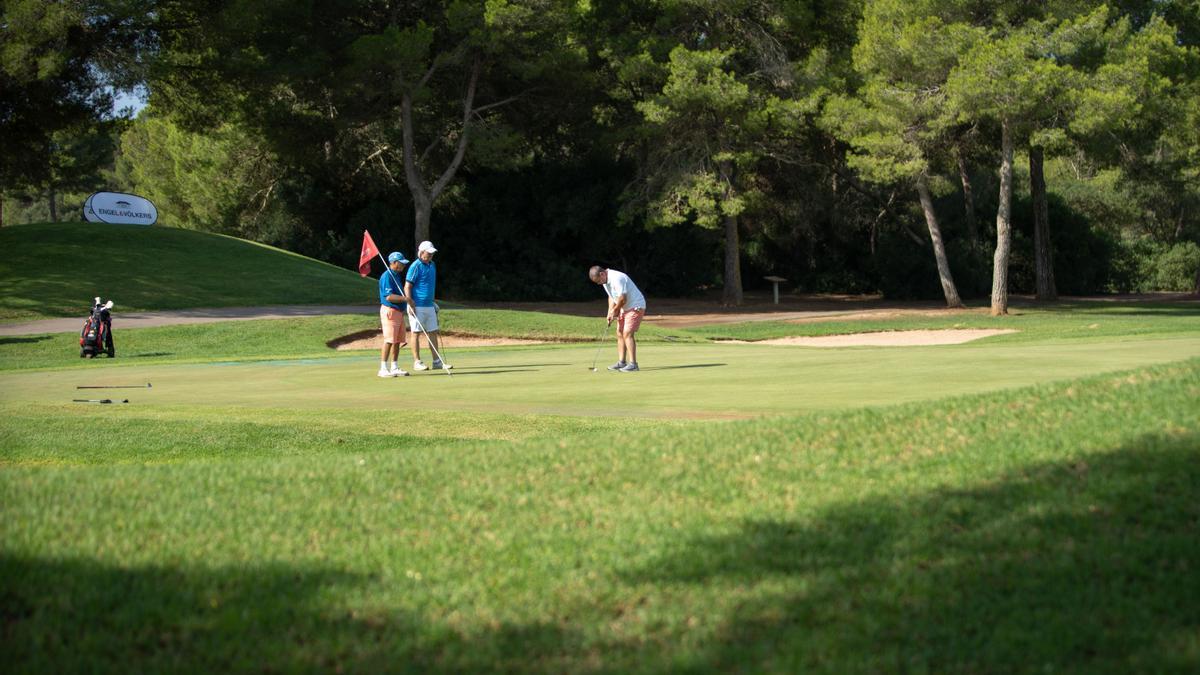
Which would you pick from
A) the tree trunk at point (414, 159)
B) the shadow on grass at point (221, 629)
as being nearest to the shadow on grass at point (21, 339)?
the tree trunk at point (414, 159)

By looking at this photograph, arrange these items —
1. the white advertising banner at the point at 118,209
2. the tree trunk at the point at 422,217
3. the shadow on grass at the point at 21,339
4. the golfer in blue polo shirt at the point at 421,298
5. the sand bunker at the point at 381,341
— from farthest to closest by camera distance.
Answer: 1. the tree trunk at the point at 422,217
2. the white advertising banner at the point at 118,209
3. the sand bunker at the point at 381,341
4. the shadow on grass at the point at 21,339
5. the golfer in blue polo shirt at the point at 421,298

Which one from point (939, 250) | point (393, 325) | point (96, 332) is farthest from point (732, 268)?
point (393, 325)

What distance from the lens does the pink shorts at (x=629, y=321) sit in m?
17.5

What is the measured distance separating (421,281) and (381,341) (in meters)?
10.5

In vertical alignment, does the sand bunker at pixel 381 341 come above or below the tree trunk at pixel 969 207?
below

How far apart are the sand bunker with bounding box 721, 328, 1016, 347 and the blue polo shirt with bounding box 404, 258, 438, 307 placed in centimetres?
1150

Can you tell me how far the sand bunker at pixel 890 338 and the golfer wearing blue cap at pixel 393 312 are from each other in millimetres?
11973

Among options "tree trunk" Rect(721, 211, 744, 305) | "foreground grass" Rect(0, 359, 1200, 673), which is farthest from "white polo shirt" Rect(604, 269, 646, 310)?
"tree trunk" Rect(721, 211, 744, 305)

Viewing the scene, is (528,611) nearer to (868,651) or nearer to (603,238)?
(868,651)

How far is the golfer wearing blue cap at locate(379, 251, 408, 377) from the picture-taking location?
17734 millimetres

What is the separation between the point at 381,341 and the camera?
94.3 ft

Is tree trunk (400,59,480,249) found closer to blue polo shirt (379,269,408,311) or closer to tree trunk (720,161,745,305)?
tree trunk (720,161,745,305)

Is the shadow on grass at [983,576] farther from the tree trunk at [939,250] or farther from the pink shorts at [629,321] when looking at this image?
the tree trunk at [939,250]

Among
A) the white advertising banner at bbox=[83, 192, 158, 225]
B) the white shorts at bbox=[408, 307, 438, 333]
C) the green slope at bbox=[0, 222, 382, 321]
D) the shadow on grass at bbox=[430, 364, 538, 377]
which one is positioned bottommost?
the shadow on grass at bbox=[430, 364, 538, 377]
